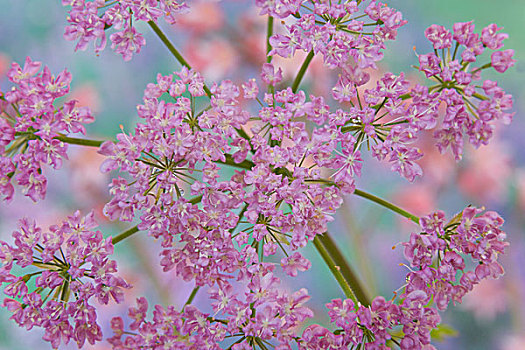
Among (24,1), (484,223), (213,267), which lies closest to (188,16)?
(24,1)

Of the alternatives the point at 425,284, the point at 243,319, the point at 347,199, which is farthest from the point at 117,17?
the point at 347,199

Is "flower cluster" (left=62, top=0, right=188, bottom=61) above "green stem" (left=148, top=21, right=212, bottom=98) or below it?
above

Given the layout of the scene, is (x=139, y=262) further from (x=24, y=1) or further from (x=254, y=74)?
(x=24, y=1)

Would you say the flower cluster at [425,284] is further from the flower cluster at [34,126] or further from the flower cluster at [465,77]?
the flower cluster at [34,126]

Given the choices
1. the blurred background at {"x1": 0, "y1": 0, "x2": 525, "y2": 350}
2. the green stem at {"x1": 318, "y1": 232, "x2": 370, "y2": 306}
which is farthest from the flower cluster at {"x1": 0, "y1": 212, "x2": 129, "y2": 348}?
the blurred background at {"x1": 0, "y1": 0, "x2": 525, "y2": 350}

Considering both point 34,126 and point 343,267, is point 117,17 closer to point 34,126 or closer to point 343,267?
point 34,126

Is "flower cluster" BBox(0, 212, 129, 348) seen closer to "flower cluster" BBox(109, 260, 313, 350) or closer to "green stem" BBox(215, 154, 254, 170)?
"flower cluster" BBox(109, 260, 313, 350)

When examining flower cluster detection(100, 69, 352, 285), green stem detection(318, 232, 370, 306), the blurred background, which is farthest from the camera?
the blurred background

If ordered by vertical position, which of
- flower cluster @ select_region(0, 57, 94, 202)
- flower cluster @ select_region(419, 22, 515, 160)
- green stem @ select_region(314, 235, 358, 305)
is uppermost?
flower cluster @ select_region(0, 57, 94, 202)
